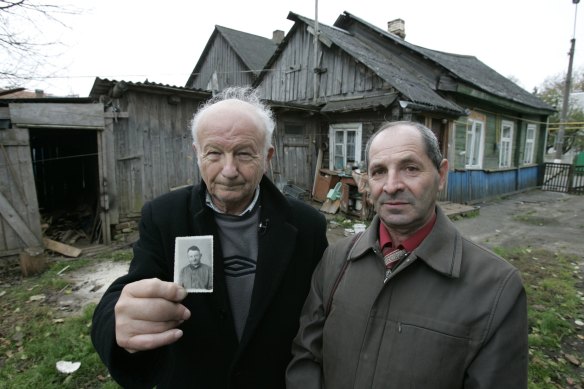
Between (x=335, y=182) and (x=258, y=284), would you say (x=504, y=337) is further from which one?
(x=335, y=182)

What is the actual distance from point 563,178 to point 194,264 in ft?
71.4

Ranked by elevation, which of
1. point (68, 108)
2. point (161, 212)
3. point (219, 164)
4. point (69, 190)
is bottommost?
point (69, 190)

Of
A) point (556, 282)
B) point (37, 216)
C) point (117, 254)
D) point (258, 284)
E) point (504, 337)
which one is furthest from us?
point (117, 254)

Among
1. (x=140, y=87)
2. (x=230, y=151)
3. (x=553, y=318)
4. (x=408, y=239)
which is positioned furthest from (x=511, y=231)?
(x=140, y=87)

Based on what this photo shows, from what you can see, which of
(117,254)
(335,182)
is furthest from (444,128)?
(117,254)

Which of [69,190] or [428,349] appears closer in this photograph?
[428,349]

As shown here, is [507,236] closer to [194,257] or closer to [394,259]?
[394,259]

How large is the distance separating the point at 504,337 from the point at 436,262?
0.35 metres

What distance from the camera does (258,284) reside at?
1466 millimetres

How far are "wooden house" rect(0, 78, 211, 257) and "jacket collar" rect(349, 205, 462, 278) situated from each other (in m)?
7.07

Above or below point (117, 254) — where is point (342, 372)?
above

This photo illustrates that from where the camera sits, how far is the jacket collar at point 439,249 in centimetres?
132

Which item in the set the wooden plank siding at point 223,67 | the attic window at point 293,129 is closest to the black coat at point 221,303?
the attic window at point 293,129

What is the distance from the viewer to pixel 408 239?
153 cm
